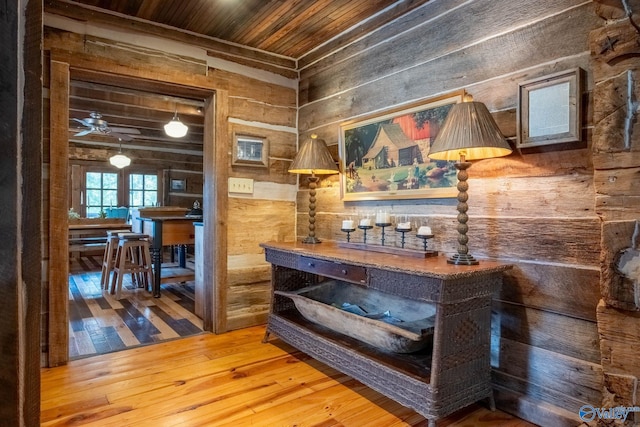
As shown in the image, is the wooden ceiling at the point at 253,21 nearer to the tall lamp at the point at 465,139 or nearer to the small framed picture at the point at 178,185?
the tall lamp at the point at 465,139

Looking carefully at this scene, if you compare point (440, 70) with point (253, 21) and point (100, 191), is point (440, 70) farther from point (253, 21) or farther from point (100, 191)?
point (100, 191)

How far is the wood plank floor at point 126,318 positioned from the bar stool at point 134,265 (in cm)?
11

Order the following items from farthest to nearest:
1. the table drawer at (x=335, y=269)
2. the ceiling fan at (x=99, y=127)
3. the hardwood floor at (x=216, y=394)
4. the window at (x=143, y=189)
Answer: the window at (x=143, y=189) → the ceiling fan at (x=99, y=127) → the table drawer at (x=335, y=269) → the hardwood floor at (x=216, y=394)

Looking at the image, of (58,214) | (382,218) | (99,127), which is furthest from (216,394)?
(99,127)

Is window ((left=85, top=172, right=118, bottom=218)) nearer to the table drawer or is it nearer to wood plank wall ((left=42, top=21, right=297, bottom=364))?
wood plank wall ((left=42, top=21, right=297, bottom=364))

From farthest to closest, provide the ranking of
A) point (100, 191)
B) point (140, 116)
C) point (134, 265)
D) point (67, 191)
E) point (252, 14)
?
1. point (100, 191)
2. point (140, 116)
3. point (134, 265)
4. point (252, 14)
5. point (67, 191)

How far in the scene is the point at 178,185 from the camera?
8.57 metres

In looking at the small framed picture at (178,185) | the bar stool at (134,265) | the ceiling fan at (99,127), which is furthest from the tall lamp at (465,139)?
the small framed picture at (178,185)

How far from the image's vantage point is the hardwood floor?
1.81 m

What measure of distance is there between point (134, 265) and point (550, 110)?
4260 mm

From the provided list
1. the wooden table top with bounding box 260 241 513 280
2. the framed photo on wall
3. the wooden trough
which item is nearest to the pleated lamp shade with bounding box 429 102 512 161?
the framed photo on wall

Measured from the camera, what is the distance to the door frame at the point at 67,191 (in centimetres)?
238

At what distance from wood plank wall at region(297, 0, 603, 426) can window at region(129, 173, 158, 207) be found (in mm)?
7247

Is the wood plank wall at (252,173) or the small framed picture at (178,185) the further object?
the small framed picture at (178,185)
